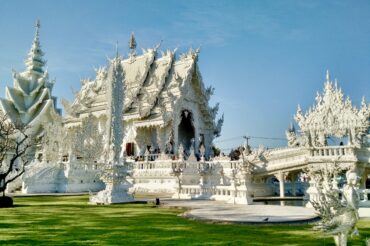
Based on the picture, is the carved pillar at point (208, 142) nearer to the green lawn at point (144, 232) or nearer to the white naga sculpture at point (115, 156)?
the white naga sculpture at point (115, 156)

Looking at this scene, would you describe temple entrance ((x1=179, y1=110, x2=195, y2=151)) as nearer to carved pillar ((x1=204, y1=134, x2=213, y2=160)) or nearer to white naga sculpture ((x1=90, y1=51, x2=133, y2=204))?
carved pillar ((x1=204, y1=134, x2=213, y2=160))

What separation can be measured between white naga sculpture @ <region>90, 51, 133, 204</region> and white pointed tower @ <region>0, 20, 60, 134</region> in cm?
1890

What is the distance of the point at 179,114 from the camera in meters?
28.8

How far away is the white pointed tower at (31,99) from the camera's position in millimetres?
34156

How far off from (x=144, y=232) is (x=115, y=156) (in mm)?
8291

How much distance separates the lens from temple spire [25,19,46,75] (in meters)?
37.5

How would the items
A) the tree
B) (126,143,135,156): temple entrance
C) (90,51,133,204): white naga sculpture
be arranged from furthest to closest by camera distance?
(126,143,135,156): temple entrance → the tree → (90,51,133,204): white naga sculpture

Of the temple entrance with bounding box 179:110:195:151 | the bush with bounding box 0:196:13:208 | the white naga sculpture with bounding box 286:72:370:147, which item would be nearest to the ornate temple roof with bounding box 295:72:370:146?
the white naga sculpture with bounding box 286:72:370:147

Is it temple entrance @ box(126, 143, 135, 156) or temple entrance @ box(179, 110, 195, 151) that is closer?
temple entrance @ box(126, 143, 135, 156)

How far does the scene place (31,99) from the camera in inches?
1393

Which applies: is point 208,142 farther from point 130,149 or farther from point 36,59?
point 36,59

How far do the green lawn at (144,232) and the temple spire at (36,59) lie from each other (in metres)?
30.1

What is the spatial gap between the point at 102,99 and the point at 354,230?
2988cm

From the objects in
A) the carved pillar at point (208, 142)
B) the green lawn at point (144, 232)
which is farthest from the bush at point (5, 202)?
the carved pillar at point (208, 142)
